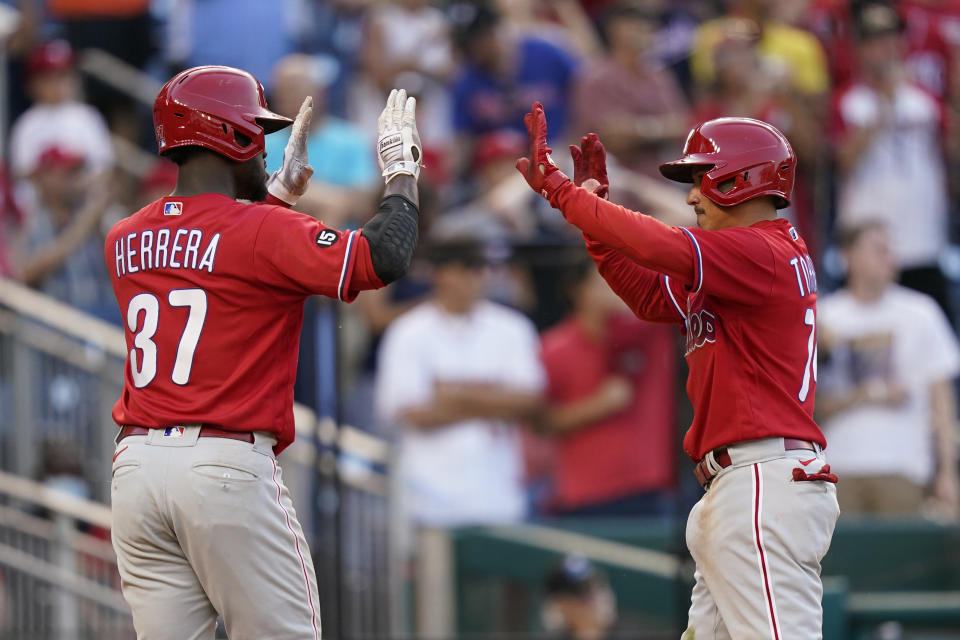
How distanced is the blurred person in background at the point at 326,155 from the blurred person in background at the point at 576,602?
2.32 metres

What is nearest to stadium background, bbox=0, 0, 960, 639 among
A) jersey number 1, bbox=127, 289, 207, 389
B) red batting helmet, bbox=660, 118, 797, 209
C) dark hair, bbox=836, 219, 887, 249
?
dark hair, bbox=836, 219, 887, 249

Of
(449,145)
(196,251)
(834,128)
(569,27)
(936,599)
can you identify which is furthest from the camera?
(569,27)

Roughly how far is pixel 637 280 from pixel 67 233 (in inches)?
215

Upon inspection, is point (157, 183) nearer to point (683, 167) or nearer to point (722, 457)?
point (683, 167)

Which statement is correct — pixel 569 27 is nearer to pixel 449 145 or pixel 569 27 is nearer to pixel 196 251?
pixel 449 145

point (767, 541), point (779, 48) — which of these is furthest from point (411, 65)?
point (767, 541)

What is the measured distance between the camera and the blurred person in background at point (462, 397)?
8.44 metres

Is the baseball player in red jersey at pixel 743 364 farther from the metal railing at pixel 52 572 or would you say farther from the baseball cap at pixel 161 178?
the baseball cap at pixel 161 178

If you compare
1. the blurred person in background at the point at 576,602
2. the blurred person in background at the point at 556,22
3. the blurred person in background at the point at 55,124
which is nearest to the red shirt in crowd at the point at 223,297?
the blurred person in background at the point at 576,602

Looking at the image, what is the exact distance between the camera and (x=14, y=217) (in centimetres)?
1001

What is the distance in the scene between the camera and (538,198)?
959 cm

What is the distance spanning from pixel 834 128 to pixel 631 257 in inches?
217

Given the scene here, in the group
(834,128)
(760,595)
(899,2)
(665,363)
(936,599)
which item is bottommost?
(936,599)

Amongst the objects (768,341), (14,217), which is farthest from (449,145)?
(768,341)
